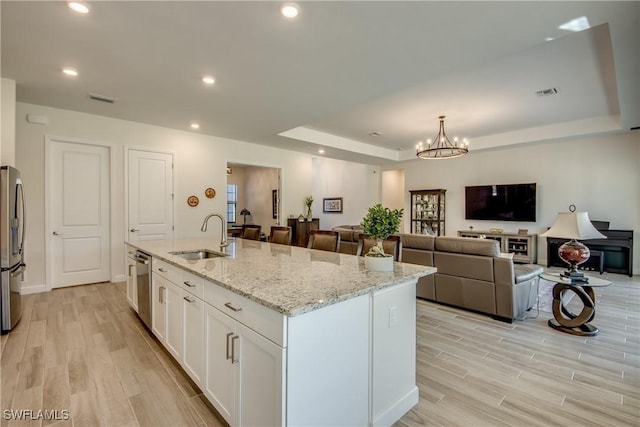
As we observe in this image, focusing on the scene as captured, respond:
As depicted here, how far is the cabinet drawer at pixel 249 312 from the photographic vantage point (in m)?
1.25

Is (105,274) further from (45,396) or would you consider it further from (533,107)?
(533,107)

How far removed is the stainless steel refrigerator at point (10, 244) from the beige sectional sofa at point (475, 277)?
14.2 feet

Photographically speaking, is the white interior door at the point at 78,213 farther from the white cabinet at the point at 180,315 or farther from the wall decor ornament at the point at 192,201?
the white cabinet at the point at 180,315

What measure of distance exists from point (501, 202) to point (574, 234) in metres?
4.54

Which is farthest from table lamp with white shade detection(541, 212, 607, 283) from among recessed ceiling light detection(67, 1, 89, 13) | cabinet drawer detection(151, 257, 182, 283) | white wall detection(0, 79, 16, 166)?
white wall detection(0, 79, 16, 166)

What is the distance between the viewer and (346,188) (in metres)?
9.99

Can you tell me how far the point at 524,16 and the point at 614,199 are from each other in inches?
219

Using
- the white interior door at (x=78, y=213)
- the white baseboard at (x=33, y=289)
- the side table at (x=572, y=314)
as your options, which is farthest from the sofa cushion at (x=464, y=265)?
the white baseboard at (x=33, y=289)

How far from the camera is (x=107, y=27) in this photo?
7.95ft

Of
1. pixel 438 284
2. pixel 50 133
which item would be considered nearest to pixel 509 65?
pixel 438 284

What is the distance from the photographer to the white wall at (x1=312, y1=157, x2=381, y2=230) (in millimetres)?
9352

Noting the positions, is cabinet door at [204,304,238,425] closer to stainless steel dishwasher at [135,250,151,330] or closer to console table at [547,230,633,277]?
stainless steel dishwasher at [135,250,151,330]

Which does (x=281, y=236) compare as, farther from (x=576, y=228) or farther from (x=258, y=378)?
(x=576, y=228)

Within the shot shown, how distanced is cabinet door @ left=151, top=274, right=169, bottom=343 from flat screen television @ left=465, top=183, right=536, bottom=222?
719cm
